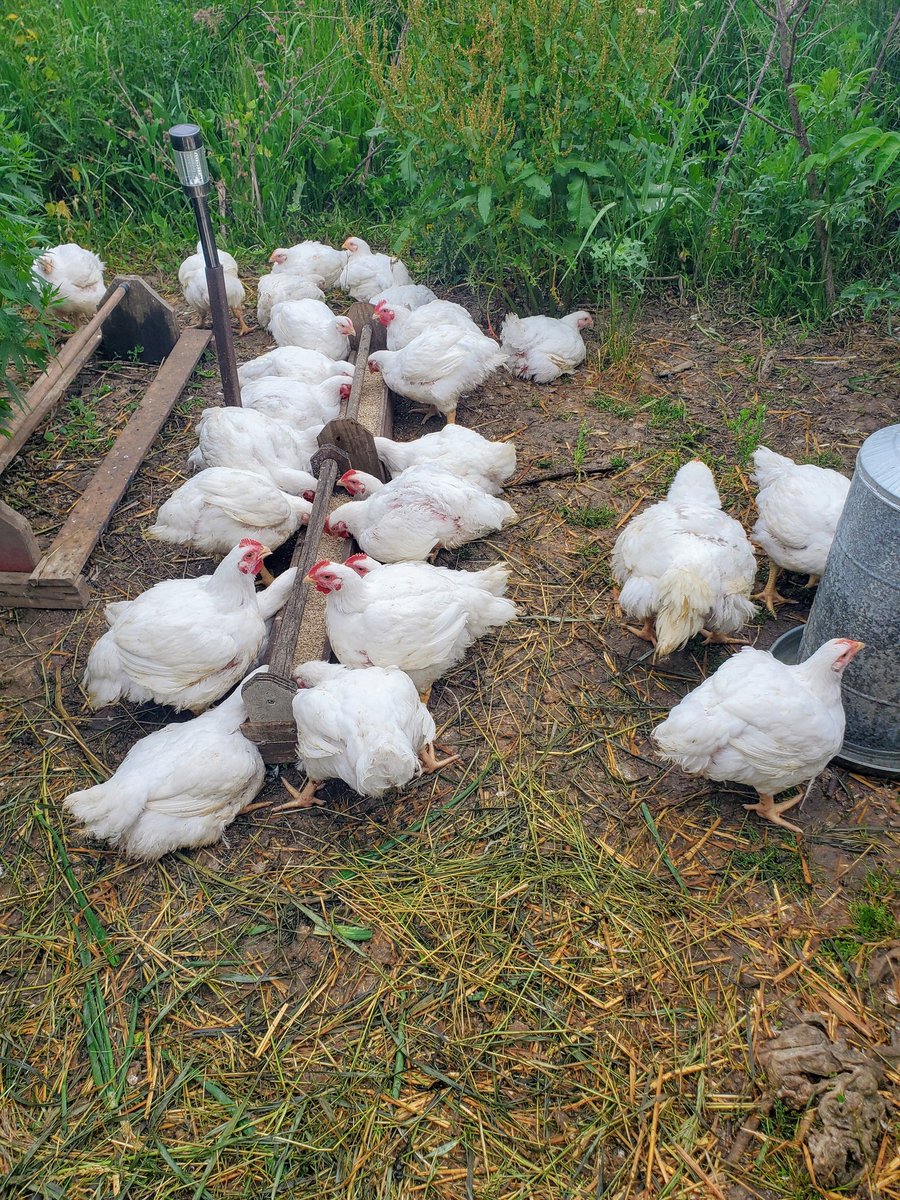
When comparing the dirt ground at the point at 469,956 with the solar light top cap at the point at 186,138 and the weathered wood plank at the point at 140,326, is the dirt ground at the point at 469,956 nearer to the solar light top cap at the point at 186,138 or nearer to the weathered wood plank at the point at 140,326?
the solar light top cap at the point at 186,138

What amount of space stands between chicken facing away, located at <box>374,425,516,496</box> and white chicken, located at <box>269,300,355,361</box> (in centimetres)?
134

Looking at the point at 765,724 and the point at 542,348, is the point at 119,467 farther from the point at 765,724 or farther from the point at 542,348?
the point at 765,724

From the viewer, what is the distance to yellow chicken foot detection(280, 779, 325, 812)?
3.33m

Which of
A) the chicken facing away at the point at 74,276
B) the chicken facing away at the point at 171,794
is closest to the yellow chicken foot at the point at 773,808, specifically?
the chicken facing away at the point at 171,794

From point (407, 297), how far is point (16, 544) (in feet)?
9.86

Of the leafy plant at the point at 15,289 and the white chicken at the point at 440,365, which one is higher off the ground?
the leafy plant at the point at 15,289

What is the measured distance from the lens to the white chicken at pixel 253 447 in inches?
174

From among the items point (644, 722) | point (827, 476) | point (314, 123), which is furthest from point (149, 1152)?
point (314, 123)

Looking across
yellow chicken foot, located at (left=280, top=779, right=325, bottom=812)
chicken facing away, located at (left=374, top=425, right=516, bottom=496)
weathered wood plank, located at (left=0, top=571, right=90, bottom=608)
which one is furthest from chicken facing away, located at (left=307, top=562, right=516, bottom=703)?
weathered wood plank, located at (left=0, top=571, right=90, bottom=608)

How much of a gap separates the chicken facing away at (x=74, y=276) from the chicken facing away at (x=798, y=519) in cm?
463

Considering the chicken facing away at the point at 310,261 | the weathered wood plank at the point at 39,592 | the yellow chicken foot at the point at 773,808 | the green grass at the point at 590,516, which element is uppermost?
the chicken facing away at the point at 310,261

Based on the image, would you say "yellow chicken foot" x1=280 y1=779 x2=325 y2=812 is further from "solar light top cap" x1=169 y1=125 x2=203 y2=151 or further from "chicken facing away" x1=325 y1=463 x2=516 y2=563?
"solar light top cap" x1=169 y1=125 x2=203 y2=151

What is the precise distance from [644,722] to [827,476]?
1439 millimetres

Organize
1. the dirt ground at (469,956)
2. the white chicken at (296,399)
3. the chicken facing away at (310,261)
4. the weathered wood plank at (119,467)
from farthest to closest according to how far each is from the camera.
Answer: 1. the chicken facing away at (310,261)
2. the white chicken at (296,399)
3. the weathered wood plank at (119,467)
4. the dirt ground at (469,956)
